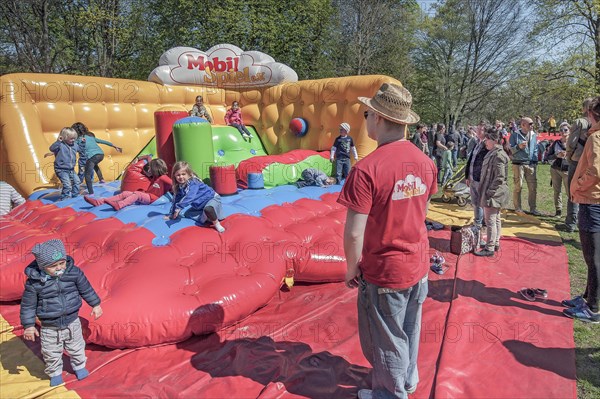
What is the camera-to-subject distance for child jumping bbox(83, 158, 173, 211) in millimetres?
4773

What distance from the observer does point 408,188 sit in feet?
6.04

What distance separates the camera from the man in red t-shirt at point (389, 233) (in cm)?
179

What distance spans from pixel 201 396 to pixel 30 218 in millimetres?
4000

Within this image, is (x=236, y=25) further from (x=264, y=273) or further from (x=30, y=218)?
(x=264, y=273)

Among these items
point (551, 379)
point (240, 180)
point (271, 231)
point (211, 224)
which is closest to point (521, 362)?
point (551, 379)

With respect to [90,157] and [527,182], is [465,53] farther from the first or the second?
[90,157]

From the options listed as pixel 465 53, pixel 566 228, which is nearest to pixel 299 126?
pixel 566 228

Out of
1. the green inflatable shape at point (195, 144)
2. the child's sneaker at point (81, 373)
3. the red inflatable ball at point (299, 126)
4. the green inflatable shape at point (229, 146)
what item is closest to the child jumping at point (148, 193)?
the green inflatable shape at point (195, 144)

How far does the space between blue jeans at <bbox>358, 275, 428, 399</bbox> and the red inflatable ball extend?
689 centimetres

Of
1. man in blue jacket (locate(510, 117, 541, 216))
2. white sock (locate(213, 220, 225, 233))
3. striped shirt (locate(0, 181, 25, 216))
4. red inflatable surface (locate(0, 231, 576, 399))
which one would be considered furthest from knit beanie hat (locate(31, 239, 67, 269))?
man in blue jacket (locate(510, 117, 541, 216))

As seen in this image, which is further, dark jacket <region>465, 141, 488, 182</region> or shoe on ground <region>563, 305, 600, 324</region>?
dark jacket <region>465, 141, 488, 182</region>

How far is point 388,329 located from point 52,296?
2056mm

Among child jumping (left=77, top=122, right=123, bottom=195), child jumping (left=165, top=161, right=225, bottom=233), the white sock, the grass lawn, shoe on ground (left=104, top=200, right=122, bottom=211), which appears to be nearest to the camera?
the grass lawn

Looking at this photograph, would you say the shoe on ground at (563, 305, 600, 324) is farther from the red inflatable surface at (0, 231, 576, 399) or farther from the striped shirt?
the striped shirt
